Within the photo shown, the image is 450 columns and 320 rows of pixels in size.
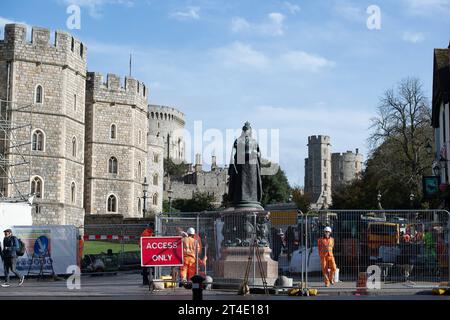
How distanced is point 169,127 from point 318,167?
3010 centimetres

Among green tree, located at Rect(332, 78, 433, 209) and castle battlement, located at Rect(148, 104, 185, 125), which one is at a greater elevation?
castle battlement, located at Rect(148, 104, 185, 125)

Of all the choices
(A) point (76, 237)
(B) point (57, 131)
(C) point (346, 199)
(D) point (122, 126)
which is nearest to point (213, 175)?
(C) point (346, 199)

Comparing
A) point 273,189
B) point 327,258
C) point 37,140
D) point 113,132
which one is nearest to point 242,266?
point 327,258

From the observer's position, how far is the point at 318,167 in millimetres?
145750

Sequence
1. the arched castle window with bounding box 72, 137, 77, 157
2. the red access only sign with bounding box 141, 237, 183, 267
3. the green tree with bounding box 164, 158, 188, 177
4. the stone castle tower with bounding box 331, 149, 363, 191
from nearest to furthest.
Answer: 1. the red access only sign with bounding box 141, 237, 183, 267
2. the arched castle window with bounding box 72, 137, 77, 157
3. the green tree with bounding box 164, 158, 188, 177
4. the stone castle tower with bounding box 331, 149, 363, 191

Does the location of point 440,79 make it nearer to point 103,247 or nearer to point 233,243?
point 103,247

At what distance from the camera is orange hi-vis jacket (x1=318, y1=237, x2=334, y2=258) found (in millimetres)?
19281

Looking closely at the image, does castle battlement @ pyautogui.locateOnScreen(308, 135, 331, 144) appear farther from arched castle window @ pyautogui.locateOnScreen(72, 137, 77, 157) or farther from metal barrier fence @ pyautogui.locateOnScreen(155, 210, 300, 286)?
metal barrier fence @ pyautogui.locateOnScreen(155, 210, 300, 286)

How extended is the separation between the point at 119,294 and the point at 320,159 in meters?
130

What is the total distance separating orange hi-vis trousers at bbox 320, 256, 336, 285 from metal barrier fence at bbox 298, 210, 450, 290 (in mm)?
25

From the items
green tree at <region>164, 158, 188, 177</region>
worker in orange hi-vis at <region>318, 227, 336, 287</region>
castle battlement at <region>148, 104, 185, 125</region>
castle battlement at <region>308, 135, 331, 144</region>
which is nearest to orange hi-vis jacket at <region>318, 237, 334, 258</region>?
worker in orange hi-vis at <region>318, 227, 336, 287</region>

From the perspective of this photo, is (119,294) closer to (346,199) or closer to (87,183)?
(87,183)

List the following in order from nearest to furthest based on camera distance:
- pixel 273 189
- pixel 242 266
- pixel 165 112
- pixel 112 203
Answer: pixel 242 266
pixel 112 203
pixel 273 189
pixel 165 112
